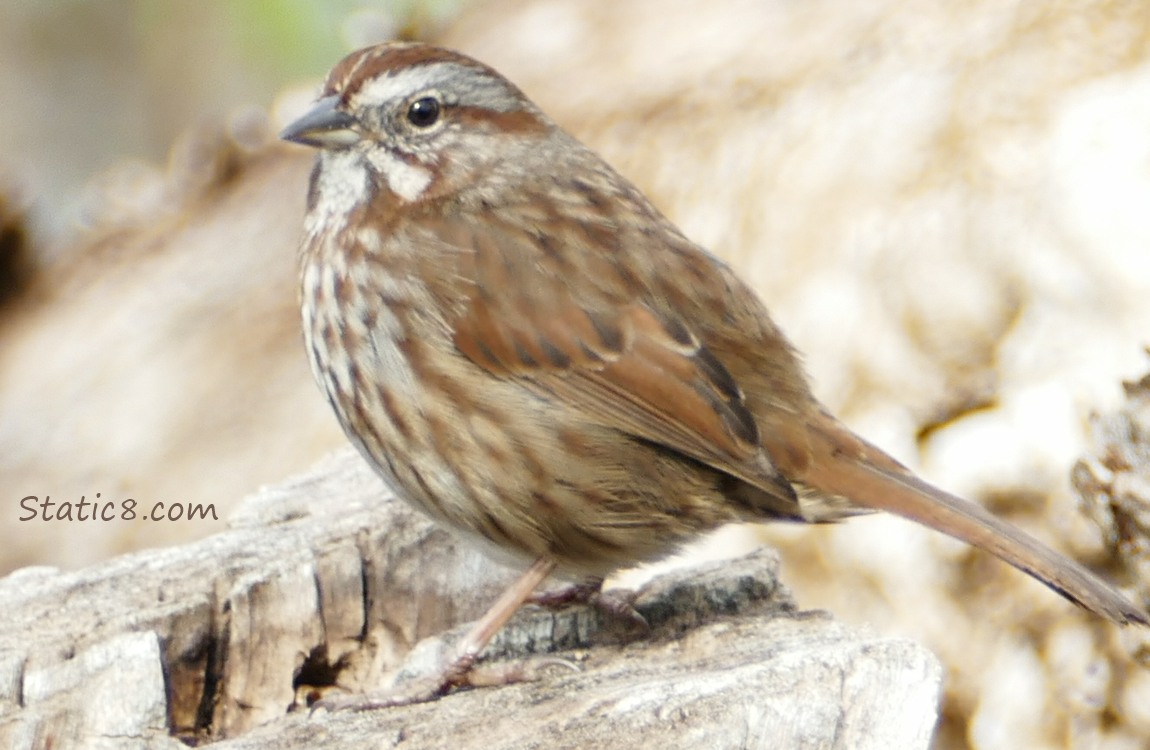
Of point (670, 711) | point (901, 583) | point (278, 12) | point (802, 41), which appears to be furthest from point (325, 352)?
point (278, 12)

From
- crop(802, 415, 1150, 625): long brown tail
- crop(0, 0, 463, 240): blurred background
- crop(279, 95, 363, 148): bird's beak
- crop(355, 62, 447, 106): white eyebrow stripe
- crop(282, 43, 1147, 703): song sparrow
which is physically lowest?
crop(802, 415, 1150, 625): long brown tail

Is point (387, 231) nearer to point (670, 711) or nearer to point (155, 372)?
point (670, 711)

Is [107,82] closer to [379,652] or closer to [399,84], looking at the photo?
[399,84]

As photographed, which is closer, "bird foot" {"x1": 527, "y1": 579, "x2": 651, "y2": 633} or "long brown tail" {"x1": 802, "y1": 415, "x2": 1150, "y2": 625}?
"long brown tail" {"x1": 802, "y1": 415, "x2": 1150, "y2": 625}

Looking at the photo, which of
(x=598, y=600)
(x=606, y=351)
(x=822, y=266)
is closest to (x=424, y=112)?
(x=606, y=351)

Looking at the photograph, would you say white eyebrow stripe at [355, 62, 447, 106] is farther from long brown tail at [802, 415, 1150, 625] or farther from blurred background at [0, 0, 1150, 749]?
blurred background at [0, 0, 1150, 749]

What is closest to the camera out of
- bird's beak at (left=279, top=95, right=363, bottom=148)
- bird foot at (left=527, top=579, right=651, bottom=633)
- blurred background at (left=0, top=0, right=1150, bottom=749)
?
bird foot at (left=527, top=579, right=651, bottom=633)

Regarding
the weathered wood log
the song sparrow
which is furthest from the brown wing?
the weathered wood log

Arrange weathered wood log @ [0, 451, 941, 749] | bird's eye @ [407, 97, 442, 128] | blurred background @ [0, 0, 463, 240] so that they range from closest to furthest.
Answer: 1. weathered wood log @ [0, 451, 941, 749]
2. bird's eye @ [407, 97, 442, 128]
3. blurred background @ [0, 0, 463, 240]
